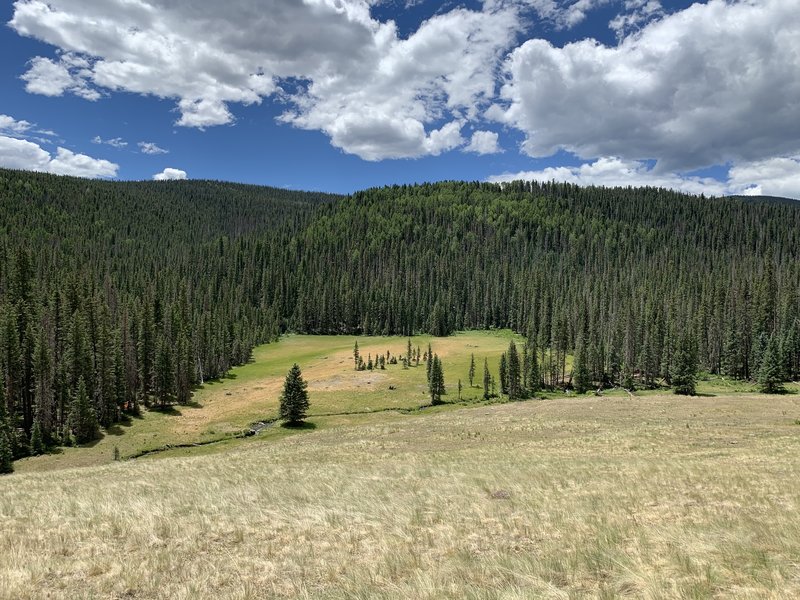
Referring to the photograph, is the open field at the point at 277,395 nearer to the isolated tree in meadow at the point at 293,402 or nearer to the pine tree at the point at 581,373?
the isolated tree in meadow at the point at 293,402

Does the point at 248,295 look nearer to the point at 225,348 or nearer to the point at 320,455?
the point at 225,348

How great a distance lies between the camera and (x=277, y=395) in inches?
3258

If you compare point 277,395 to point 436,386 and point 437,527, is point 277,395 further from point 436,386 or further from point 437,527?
point 437,527

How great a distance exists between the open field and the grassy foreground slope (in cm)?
3754

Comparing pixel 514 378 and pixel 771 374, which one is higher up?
pixel 771 374

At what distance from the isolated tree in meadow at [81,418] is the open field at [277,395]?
2.26 meters

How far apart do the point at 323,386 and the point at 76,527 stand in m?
77.9

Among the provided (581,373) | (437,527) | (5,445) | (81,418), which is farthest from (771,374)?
(5,445)

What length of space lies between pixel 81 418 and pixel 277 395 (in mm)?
30115

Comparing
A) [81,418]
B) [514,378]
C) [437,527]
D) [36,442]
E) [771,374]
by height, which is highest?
[437,527]

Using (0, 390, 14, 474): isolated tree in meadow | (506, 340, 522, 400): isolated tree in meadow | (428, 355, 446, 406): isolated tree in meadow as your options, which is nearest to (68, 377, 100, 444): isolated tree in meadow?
(0, 390, 14, 474): isolated tree in meadow

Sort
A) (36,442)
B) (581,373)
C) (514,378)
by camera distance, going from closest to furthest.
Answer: (36,442) → (514,378) → (581,373)

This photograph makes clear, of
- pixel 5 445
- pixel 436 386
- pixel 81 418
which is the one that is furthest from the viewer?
pixel 436 386

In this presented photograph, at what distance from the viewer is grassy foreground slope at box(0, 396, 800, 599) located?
8.92 meters
